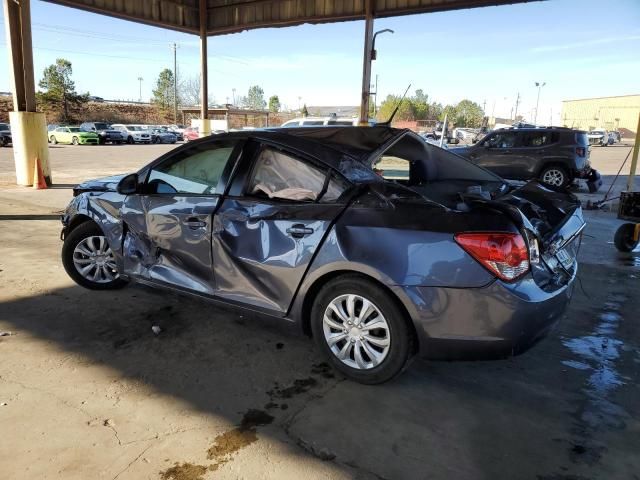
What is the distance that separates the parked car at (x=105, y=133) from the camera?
132 ft

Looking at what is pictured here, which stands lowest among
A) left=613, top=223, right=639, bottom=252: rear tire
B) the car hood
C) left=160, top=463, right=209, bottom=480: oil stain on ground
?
left=160, top=463, right=209, bottom=480: oil stain on ground

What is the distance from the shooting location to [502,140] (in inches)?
575

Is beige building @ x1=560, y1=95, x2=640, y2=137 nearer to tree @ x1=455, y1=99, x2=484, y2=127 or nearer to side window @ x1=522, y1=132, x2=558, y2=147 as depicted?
tree @ x1=455, y1=99, x2=484, y2=127

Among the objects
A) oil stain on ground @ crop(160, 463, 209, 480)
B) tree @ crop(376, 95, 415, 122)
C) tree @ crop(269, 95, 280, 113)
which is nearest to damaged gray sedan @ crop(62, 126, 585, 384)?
oil stain on ground @ crop(160, 463, 209, 480)

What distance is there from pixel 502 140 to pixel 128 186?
12.7 m

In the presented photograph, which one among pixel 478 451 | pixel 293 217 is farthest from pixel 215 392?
pixel 478 451

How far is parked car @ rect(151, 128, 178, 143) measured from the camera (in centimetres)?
4491

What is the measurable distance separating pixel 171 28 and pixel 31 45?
4.47 metres

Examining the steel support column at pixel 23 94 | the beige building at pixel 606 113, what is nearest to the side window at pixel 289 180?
the steel support column at pixel 23 94

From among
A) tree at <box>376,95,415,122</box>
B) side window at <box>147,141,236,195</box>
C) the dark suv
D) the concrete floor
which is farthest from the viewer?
tree at <box>376,95,415,122</box>

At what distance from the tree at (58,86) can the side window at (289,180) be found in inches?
2258

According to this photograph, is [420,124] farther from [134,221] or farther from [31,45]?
[134,221]

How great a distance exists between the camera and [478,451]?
2602 mm

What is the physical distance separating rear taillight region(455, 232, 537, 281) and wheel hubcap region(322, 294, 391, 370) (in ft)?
2.19
